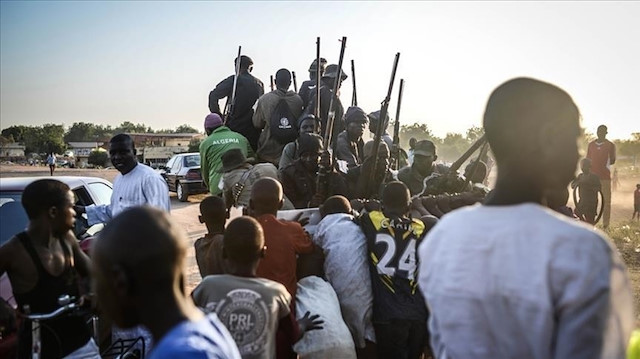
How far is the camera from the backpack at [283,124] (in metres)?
7.18

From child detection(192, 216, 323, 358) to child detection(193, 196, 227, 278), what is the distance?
0.81 meters

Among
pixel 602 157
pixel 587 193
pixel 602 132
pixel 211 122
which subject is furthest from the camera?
pixel 602 157

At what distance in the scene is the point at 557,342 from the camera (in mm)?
1582

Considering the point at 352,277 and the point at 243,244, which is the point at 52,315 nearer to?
the point at 243,244

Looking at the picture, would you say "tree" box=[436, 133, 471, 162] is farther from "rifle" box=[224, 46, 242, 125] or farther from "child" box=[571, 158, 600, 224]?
"rifle" box=[224, 46, 242, 125]

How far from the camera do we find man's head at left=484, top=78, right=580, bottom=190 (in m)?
1.72

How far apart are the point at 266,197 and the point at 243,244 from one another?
102 centimetres

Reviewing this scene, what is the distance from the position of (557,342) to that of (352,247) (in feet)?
9.40

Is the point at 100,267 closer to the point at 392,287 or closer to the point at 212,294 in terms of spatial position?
the point at 212,294

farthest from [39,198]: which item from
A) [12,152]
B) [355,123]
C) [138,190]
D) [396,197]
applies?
[12,152]

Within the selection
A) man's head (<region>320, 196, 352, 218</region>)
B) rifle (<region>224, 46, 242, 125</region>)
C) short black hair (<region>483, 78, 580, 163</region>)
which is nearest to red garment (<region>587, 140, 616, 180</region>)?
rifle (<region>224, 46, 242, 125</region>)

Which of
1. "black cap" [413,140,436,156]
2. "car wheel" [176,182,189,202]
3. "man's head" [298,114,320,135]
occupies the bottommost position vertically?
"car wheel" [176,182,189,202]

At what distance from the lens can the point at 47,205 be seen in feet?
11.1

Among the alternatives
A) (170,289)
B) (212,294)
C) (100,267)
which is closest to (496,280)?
(170,289)
